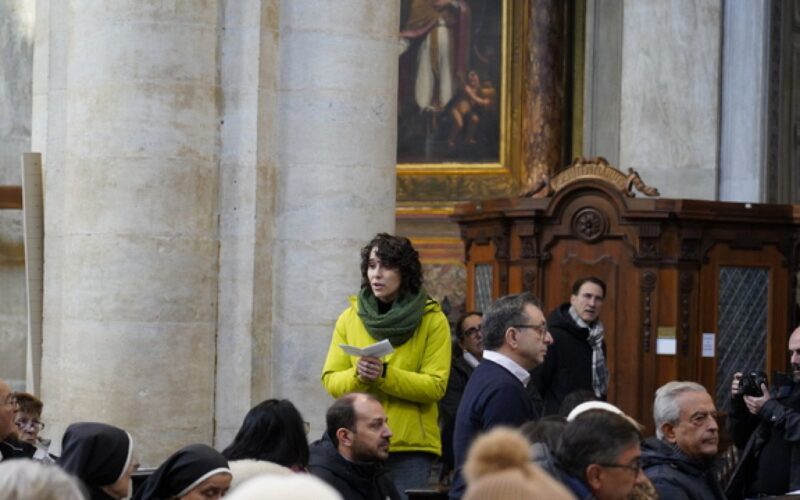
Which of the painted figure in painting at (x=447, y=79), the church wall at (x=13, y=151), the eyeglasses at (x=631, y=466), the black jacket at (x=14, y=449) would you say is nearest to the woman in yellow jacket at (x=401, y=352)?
the black jacket at (x=14, y=449)

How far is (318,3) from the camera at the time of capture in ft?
31.5

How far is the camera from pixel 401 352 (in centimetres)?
816

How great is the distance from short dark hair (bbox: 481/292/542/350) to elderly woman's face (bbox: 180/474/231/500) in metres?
1.76

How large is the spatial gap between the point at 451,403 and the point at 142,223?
6.56ft

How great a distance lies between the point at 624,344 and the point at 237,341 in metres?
4.33

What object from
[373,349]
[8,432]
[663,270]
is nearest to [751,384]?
[373,349]

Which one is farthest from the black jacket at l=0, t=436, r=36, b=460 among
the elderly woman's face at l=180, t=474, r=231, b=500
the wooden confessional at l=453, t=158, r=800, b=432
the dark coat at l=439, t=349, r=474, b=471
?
the wooden confessional at l=453, t=158, r=800, b=432

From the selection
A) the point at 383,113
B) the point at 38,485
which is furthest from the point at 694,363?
the point at 38,485

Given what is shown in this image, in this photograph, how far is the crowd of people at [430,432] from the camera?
227 inches

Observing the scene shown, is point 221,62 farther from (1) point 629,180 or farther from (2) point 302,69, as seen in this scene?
(1) point 629,180

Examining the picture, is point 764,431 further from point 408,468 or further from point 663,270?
point 663,270

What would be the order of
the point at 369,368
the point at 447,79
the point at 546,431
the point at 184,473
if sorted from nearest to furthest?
the point at 184,473 → the point at 546,431 → the point at 369,368 → the point at 447,79

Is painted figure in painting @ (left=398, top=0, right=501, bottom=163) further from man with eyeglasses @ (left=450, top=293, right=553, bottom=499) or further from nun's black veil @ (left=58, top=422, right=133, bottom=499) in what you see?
nun's black veil @ (left=58, top=422, right=133, bottom=499)

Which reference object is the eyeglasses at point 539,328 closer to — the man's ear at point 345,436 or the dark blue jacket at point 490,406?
the dark blue jacket at point 490,406
